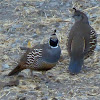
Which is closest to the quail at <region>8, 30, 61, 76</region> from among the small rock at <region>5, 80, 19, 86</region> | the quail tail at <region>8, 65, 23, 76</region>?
the quail tail at <region>8, 65, 23, 76</region>

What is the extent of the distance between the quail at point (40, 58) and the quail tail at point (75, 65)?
239 mm

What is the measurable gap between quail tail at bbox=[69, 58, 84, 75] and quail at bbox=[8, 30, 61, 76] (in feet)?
0.78

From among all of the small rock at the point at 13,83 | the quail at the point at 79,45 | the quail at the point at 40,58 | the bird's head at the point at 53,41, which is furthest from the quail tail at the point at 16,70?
the quail at the point at 79,45

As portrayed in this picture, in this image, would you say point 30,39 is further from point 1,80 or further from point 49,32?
point 1,80

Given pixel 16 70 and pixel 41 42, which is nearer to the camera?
pixel 16 70

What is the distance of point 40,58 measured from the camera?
6.64m

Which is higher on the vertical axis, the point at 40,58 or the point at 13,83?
the point at 40,58

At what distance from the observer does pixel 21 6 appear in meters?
9.73

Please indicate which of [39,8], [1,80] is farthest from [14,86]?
[39,8]

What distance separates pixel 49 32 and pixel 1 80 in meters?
2.15

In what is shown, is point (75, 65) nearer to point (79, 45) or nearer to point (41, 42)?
point (79, 45)

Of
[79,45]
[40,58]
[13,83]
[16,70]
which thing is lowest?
[13,83]

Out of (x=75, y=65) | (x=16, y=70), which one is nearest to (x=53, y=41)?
(x=75, y=65)

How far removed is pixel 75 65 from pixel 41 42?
1.58 metres
